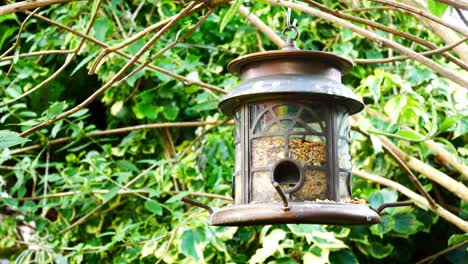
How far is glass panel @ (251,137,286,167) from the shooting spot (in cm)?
153

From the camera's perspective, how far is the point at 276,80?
149 centimetres

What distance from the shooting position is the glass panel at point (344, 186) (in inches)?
62.7

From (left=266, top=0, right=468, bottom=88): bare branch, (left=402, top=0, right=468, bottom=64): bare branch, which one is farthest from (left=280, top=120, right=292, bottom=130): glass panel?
(left=402, top=0, right=468, bottom=64): bare branch

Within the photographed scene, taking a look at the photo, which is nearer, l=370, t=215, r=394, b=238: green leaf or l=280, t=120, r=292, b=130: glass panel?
l=280, t=120, r=292, b=130: glass panel

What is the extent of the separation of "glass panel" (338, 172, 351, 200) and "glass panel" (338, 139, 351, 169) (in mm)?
20

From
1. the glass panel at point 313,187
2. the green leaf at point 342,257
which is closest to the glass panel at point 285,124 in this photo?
the glass panel at point 313,187

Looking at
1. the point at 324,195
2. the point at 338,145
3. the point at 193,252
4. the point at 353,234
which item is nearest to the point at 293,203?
the point at 324,195

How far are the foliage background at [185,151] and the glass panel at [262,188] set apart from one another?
0.56 m

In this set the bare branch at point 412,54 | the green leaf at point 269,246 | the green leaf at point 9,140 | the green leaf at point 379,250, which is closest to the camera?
the green leaf at point 9,140

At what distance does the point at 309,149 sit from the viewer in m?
1.54

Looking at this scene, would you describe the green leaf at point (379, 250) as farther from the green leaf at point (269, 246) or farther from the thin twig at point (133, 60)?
the thin twig at point (133, 60)

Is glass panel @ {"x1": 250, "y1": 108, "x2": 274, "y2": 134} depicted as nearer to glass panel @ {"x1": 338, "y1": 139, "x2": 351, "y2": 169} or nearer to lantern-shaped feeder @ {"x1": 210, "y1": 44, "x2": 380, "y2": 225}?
lantern-shaped feeder @ {"x1": 210, "y1": 44, "x2": 380, "y2": 225}

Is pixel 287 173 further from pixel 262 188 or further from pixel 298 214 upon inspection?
pixel 298 214

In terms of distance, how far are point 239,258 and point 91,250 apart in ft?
1.84
